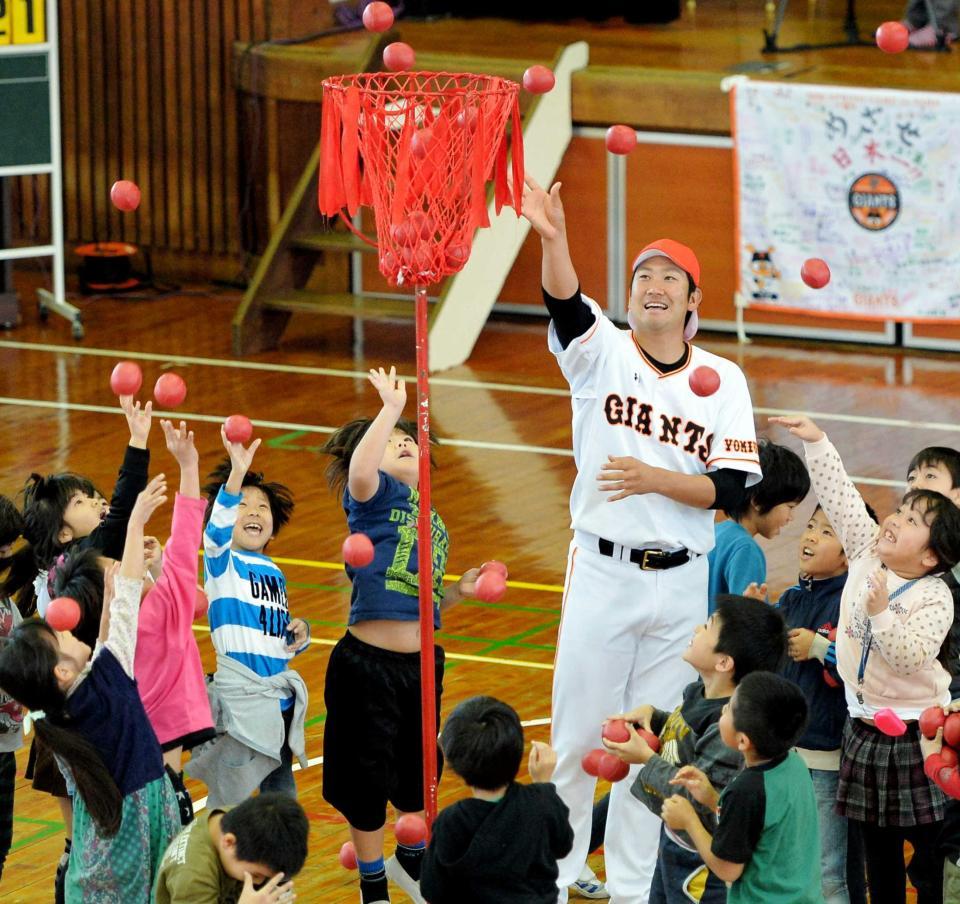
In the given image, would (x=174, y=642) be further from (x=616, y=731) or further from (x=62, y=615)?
(x=616, y=731)

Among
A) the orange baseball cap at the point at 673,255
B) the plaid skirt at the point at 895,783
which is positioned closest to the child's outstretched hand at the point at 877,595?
the plaid skirt at the point at 895,783

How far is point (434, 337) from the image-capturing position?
13.3 metres

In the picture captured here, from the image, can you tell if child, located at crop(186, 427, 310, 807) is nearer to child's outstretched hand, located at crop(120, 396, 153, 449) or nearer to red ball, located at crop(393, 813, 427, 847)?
child's outstretched hand, located at crop(120, 396, 153, 449)

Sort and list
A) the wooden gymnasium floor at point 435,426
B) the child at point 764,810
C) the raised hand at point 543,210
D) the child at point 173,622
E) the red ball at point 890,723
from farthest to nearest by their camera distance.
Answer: the wooden gymnasium floor at point 435,426 < the child at point 173,622 < the raised hand at point 543,210 < the red ball at point 890,723 < the child at point 764,810

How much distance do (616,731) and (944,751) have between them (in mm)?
772

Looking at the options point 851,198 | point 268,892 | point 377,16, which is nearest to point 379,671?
point 268,892

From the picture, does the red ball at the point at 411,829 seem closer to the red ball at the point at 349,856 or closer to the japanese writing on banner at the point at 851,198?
the red ball at the point at 349,856

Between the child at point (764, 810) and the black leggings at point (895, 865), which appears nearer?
the child at point (764, 810)

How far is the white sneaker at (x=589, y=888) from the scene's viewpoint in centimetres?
580

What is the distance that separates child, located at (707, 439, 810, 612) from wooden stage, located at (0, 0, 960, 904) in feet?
4.65

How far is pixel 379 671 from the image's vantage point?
5.47m

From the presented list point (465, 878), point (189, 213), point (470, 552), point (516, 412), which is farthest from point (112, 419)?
→ point (465, 878)

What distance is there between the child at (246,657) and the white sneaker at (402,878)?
40 cm

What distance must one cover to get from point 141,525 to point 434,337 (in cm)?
846
